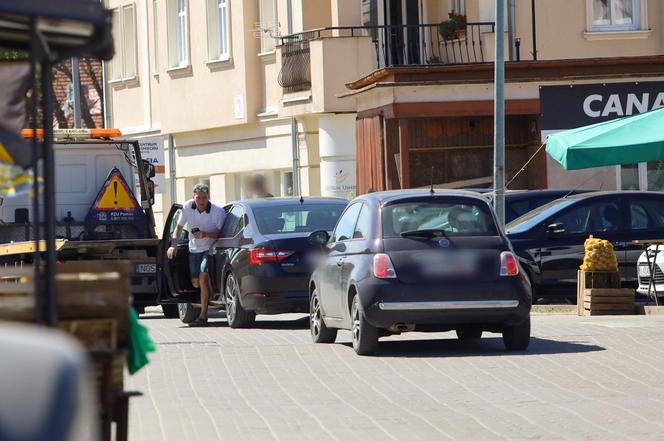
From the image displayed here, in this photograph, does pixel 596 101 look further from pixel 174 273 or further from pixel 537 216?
pixel 174 273

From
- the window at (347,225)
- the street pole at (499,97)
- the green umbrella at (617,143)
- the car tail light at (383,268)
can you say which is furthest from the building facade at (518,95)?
the car tail light at (383,268)

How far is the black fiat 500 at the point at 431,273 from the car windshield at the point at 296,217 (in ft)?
12.3

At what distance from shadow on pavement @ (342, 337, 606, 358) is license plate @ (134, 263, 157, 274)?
6.83 metres

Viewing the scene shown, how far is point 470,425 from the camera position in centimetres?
1023

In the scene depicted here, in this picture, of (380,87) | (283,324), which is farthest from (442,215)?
(380,87)

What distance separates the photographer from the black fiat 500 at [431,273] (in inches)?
583

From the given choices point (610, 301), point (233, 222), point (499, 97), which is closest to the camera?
point (610, 301)

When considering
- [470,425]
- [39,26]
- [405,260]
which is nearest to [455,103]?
[405,260]

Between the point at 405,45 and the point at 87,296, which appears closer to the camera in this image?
the point at 87,296

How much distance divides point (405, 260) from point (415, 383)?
234 centimetres

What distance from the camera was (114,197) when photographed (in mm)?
24344

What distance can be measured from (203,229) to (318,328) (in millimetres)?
4205

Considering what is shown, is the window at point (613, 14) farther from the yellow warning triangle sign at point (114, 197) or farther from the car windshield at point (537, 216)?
the yellow warning triangle sign at point (114, 197)

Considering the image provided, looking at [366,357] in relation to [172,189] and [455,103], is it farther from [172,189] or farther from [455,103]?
[172,189]
